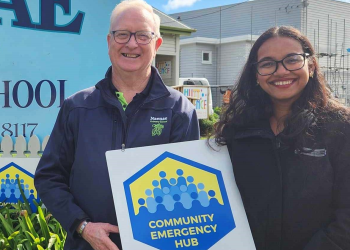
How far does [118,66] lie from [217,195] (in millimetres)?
889

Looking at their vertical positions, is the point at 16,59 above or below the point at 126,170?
above

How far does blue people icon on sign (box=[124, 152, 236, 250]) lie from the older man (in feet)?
0.46

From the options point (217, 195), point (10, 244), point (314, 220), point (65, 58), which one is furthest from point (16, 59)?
point (314, 220)

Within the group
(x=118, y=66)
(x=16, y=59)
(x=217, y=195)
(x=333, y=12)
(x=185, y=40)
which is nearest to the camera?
(x=217, y=195)

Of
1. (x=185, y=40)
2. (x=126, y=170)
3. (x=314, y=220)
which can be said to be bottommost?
(x=314, y=220)

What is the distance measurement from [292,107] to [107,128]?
0.97 meters

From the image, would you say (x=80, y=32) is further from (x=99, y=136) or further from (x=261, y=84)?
(x=261, y=84)

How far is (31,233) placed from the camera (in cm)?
369

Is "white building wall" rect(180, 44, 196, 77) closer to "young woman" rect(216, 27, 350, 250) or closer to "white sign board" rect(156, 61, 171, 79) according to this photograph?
"white sign board" rect(156, 61, 171, 79)

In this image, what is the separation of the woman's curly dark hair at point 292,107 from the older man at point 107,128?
0.28m

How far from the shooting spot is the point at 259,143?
2.02 meters

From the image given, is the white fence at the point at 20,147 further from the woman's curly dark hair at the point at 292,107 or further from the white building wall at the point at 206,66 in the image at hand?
the white building wall at the point at 206,66

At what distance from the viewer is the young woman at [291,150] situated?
1845 mm

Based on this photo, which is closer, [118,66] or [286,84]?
[286,84]
